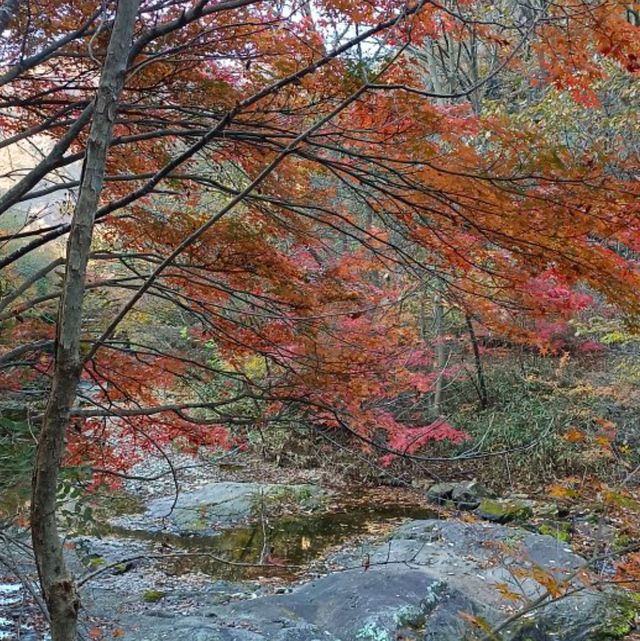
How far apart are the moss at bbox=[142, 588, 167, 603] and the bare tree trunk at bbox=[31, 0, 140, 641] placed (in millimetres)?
5030

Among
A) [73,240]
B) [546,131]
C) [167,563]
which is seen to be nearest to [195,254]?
[73,240]

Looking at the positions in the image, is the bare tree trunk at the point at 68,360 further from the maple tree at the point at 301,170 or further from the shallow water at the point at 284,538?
the shallow water at the point at 284,538

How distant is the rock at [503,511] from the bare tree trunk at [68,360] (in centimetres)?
749

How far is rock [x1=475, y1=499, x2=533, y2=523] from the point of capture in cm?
827

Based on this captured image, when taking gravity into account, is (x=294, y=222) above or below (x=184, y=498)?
above

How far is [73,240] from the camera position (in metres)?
1.65

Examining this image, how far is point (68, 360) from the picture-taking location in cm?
162

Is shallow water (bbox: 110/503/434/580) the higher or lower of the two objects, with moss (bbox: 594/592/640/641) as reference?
higher

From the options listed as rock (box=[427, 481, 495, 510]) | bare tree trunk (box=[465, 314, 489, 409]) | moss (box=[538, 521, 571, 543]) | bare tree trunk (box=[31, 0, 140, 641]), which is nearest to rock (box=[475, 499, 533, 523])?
moss (box=[538, 521, 571, 543])

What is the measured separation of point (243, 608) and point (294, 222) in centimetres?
333

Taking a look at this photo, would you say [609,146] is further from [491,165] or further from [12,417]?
[12,417]

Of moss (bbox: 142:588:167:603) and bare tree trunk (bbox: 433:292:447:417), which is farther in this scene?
bare tree trunk (bbox: 433:292:447:417)

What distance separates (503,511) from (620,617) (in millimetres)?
3173

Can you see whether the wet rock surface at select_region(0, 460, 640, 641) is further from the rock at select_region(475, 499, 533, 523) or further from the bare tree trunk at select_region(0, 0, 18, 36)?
the bare tree trunk at select_region(0, 0, 18, 36)
